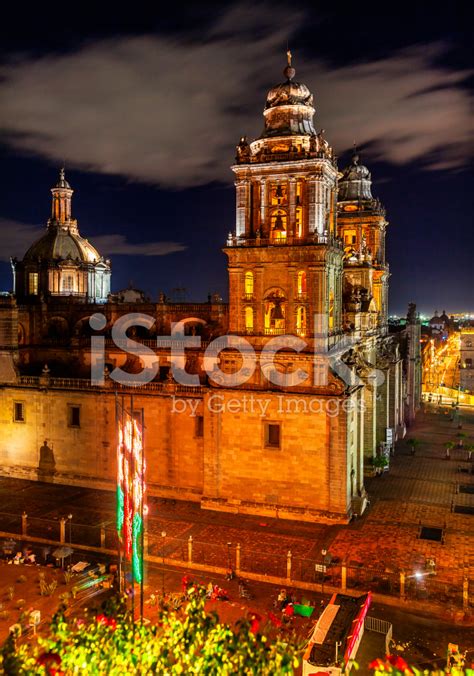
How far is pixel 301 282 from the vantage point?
35844 millimetres

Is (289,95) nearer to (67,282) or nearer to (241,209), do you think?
(241,209)

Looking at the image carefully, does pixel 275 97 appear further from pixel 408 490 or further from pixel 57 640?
pixel 57 640

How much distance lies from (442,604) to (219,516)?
564 inches

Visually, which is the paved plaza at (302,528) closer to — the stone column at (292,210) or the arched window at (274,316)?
the arched window at (274,316)

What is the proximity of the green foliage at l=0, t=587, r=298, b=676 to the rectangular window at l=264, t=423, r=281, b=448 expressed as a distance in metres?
23.2

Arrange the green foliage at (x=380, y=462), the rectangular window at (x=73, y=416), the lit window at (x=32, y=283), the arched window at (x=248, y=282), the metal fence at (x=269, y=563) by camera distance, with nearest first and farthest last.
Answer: the metal fence at (x=269, y=563) < the arched window at (x=248, y=282) < the rectangular window at (x=73, y=416) < the green foliage at (x=380, y=462) < the lit window at (x=32, y=283)

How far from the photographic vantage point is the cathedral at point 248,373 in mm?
35000

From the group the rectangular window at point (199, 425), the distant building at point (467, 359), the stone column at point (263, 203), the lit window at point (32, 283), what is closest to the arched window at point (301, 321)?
the stone column at point (263, 203)

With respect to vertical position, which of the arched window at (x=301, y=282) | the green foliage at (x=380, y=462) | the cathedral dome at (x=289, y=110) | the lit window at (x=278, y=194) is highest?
the cathedral dome at (x=289, y=110)

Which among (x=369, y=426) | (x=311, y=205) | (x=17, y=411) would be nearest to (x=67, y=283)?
(x=17, y=411)

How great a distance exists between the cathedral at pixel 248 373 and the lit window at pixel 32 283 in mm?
12344

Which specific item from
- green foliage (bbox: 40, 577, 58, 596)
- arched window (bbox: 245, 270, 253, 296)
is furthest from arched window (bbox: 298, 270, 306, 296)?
green foliage (bbox: 40, 577, 58, 596)

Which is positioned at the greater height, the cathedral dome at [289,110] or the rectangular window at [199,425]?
the cathedral dome at [289,110]

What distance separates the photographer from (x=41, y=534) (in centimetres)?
3291
